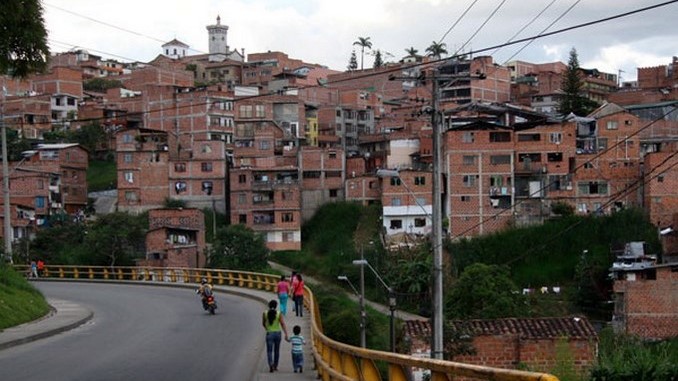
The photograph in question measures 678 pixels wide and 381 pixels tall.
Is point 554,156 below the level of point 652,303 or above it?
above

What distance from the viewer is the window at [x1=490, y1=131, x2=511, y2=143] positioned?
69.3 meters

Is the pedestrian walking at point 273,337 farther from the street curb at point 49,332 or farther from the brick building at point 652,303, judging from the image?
the brick building at point 652,303

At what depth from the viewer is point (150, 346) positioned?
897 inches

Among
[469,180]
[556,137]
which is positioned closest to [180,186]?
[469,180]

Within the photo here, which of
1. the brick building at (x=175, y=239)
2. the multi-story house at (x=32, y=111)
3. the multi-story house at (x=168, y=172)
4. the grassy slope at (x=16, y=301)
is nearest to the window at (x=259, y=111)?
the multi-story house at (x=168, y=172)

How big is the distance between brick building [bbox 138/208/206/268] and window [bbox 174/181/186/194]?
11.8m

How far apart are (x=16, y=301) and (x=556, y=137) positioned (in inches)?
1869

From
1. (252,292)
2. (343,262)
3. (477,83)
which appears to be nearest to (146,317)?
(252,292)

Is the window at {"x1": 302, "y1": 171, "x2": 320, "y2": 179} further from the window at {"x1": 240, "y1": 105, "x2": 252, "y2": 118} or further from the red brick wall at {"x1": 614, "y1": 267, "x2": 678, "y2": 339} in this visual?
the red brick wall at {"x1": 614, "y1": 267, "x2": 678, "y2": 339}

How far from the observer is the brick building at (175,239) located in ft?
205

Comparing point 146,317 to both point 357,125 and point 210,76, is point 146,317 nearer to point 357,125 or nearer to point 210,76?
point 357,125

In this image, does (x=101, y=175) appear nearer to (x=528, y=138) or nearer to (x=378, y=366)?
(x=528, y=138)

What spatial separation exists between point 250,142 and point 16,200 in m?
20.4

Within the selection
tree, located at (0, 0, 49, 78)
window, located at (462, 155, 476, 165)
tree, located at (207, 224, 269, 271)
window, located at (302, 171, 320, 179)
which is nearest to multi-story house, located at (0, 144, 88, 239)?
tree, located at (207, 224, 269, 271)
